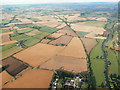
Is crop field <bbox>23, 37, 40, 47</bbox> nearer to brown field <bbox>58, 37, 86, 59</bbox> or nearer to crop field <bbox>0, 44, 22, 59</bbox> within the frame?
crop field <bbox>0, 44, 22, 59</bbox>

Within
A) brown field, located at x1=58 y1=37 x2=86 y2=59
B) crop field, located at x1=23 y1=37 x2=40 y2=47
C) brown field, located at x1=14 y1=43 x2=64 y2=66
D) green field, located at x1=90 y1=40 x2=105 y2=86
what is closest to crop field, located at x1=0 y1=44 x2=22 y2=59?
brown field, located at x1=14 y1=43 x2=64 y2=66

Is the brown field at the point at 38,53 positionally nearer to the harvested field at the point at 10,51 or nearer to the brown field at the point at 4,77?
the harvested field at the point at 10,51

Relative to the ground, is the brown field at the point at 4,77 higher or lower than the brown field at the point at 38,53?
lower

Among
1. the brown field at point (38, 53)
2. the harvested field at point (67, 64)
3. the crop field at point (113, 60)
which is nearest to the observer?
the crop field at point (113, 60)

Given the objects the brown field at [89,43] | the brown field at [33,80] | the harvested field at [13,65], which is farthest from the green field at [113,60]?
the harvested field at [13,65]

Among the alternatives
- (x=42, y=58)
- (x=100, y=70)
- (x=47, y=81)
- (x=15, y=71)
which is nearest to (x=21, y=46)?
(x=42, y=58)

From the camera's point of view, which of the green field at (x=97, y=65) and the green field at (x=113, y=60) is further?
the green field at (x=113, y=60)

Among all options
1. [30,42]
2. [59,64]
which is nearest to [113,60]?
[59,64]

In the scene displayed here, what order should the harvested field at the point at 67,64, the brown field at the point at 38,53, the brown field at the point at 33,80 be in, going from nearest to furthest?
the brown field at the point at 33,80, the harvested field at the point at 67,64, the brown field at the point at 38,53
